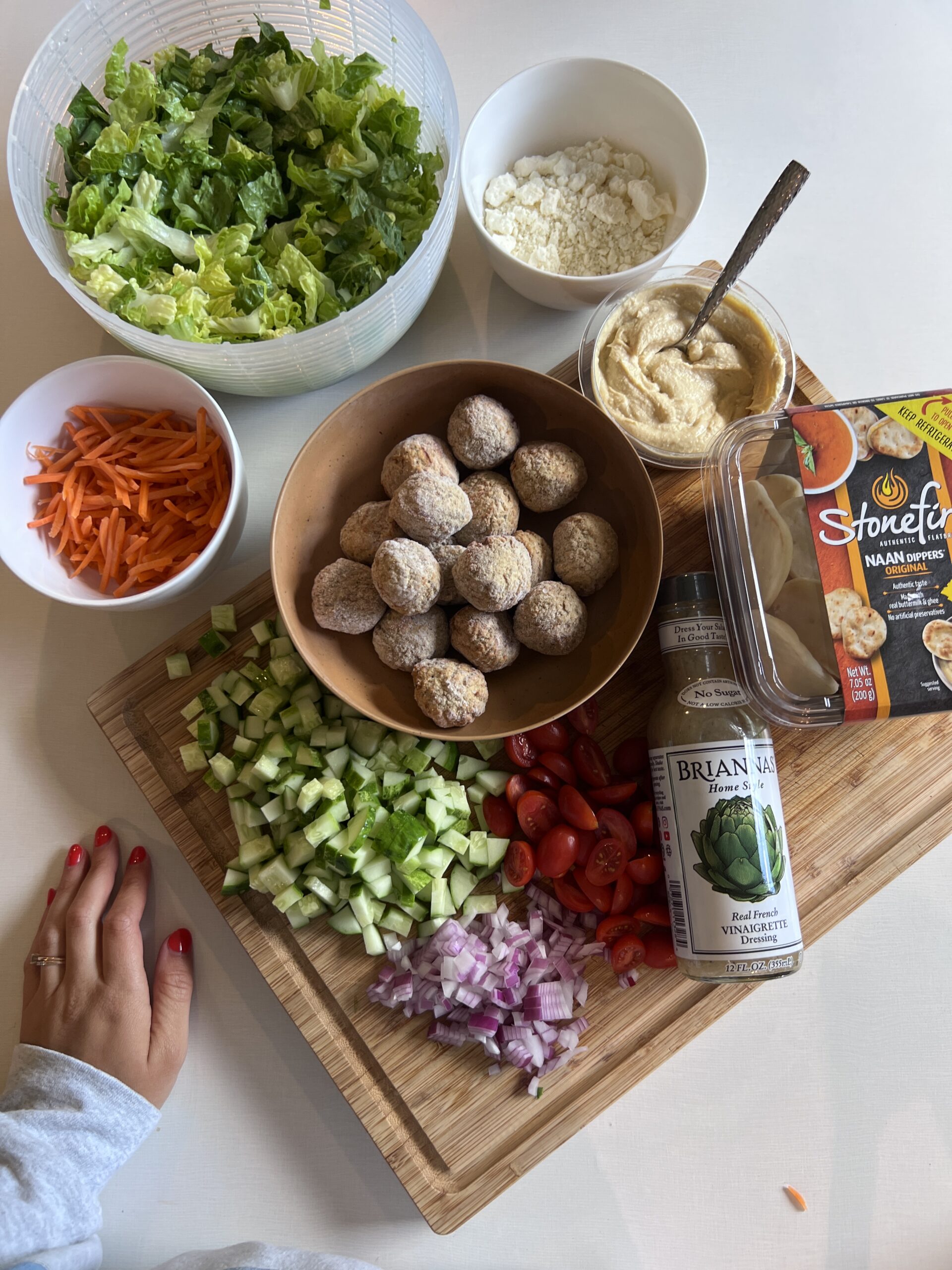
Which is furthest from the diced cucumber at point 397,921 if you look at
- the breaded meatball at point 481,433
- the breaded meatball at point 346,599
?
the breaded meatball at point 481,433

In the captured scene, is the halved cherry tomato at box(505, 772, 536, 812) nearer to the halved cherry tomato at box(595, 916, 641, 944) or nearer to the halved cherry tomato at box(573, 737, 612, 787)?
the halved cherry tomato at box(573, 737, 612, 787)

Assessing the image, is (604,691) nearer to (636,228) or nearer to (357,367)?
(357,367)

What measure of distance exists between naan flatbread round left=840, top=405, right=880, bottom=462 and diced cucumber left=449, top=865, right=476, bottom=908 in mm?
1126

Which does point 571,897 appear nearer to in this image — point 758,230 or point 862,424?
point 862,424

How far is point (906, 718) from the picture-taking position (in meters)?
1.77

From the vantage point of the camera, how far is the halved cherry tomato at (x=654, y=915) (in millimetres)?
1644

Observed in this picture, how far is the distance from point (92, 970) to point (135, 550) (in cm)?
92

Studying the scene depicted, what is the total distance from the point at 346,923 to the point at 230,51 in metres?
1.95

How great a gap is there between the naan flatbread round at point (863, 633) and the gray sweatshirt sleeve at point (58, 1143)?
5.50ft

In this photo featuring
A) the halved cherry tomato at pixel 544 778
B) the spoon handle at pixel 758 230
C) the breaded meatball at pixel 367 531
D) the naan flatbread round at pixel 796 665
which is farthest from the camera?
the halved cherry tomato at pixel 544 778

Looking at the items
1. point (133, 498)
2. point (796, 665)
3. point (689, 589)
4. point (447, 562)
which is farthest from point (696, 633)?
point (133, 498)

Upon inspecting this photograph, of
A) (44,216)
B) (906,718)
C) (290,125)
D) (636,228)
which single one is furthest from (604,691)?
(44,216)

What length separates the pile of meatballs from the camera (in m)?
1.50

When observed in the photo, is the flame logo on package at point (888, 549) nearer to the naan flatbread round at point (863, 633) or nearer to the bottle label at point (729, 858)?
the naan flatbread round at point (863, 633)
